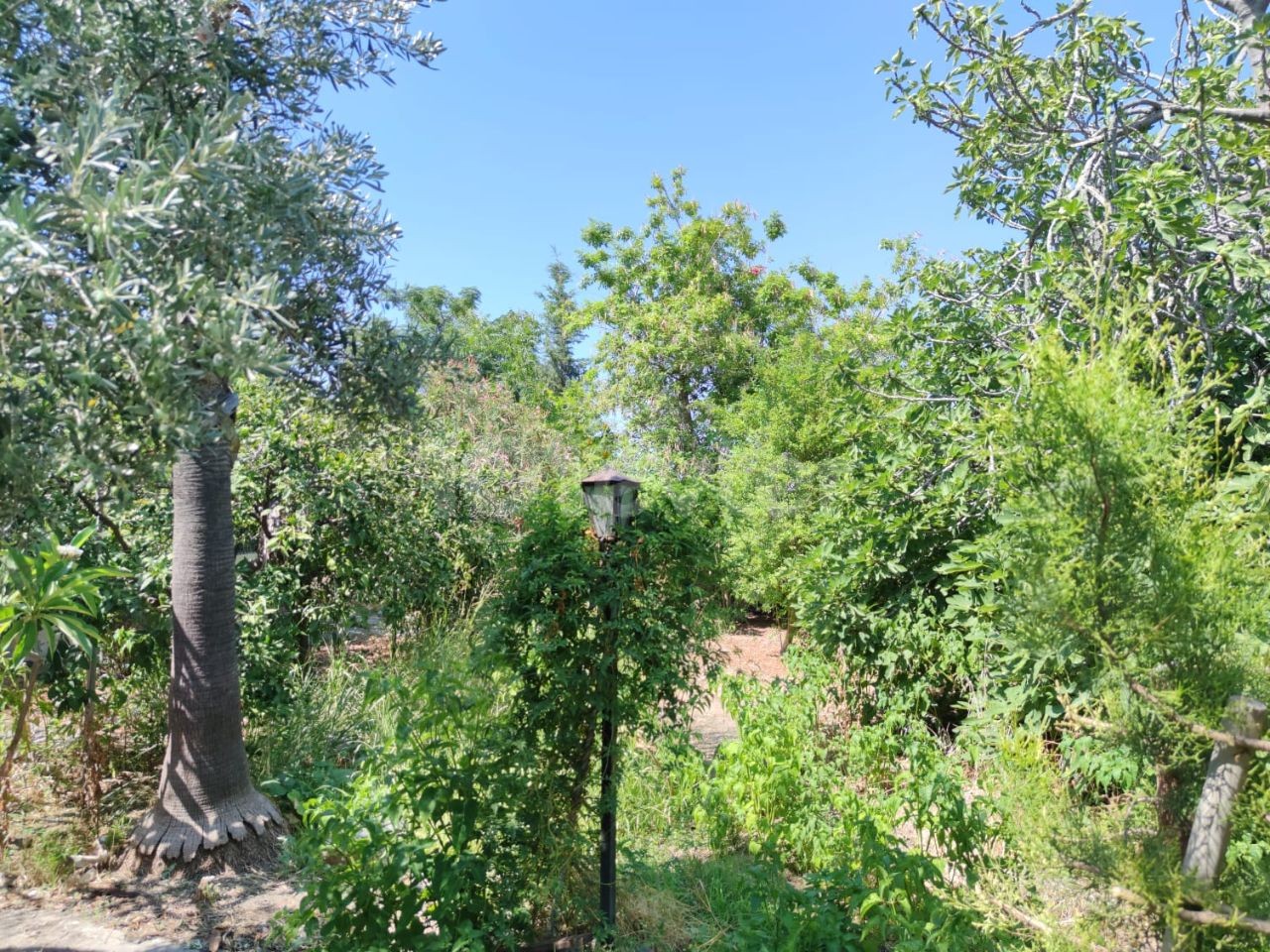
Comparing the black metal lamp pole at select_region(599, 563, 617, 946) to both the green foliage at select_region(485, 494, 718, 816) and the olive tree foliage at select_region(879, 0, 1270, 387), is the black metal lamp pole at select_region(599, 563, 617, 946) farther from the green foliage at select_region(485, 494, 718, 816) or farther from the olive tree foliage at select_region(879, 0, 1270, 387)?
the olive tree foliage at select_region(879, 0, 1270, 387)

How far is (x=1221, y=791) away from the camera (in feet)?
5.13

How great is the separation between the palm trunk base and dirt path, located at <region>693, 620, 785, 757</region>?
87.0 inches

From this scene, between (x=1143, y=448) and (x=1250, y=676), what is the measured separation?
55 centimetres

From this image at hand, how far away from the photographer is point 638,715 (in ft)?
9.58

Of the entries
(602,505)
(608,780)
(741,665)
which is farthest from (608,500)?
(741,665)

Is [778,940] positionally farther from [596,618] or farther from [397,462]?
[397,462]

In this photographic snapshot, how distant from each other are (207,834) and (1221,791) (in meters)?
3.87

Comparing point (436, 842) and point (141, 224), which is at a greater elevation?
point (141, 224)

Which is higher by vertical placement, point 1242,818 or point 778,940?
point 1242,818

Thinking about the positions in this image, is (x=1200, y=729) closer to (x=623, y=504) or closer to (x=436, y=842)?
(x=623, y=504)

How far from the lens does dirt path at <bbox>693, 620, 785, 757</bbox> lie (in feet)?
18.3

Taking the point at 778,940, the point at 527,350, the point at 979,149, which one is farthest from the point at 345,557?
the point at 527,350

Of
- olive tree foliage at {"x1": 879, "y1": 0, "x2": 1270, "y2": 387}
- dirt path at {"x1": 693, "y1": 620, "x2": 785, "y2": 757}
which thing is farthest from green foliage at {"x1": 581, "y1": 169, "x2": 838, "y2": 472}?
olive tree foliage at {"x1": 879, "y1": 0, "x2": 1270, "y2": 387}

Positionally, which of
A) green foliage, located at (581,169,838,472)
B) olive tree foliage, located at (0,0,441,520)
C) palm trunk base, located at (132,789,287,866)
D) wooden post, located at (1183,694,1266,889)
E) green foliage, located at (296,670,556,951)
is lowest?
palm trunk base, located at (132,789,287,866)
